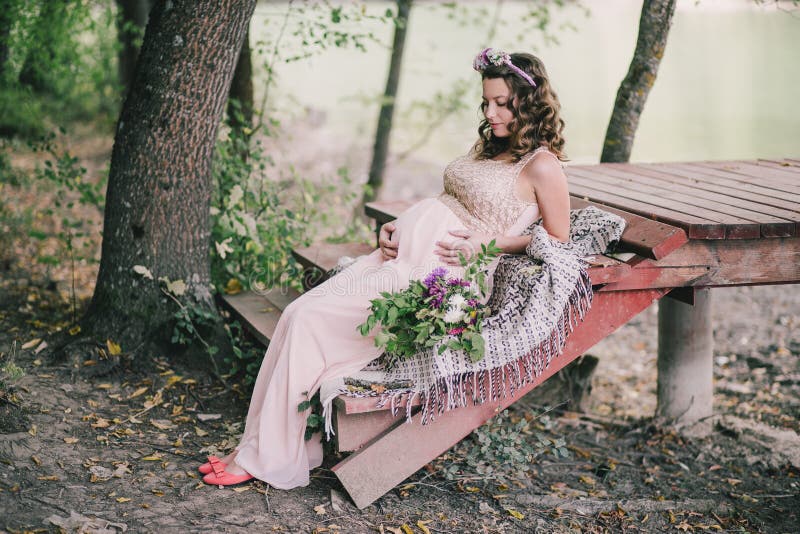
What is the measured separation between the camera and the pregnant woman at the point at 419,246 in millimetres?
3211

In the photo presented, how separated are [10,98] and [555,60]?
51.4 feet

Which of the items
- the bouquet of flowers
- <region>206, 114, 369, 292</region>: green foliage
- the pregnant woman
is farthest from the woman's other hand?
<region>206, 114, 369, 292</region>: green foliage

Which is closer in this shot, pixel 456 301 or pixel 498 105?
pixel 456 301

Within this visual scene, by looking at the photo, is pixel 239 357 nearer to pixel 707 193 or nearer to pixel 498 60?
pixel 498 60

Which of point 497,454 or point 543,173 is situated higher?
point 543,173

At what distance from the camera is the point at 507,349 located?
3082mm

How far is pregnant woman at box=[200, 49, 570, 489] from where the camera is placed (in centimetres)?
321

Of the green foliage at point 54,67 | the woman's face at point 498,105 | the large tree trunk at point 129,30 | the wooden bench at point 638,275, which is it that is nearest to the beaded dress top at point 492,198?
the woman's face at point 498,105

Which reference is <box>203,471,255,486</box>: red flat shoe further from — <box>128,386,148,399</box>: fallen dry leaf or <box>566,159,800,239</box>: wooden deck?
<box>566,159,800,239</box>: wooden deck

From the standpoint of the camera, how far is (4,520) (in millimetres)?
2684


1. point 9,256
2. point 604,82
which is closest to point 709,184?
point 9,256

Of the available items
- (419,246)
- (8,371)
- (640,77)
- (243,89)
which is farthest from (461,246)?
(243,89)

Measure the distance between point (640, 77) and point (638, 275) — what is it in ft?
7.31

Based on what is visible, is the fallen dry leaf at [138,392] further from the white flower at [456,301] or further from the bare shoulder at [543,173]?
the bare shoulder at [543,173]
